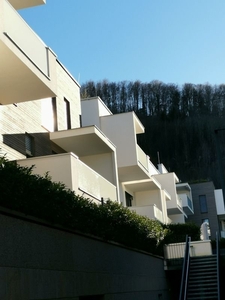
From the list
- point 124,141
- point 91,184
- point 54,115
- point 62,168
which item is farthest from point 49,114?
point 124,141

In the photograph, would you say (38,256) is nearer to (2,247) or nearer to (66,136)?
(2,247)

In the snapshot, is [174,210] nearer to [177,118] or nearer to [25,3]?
[25,3]

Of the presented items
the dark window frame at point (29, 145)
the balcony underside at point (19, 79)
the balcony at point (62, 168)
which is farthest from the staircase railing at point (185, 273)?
the balcony underside at point (19, 79)

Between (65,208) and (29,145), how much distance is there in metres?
5.91

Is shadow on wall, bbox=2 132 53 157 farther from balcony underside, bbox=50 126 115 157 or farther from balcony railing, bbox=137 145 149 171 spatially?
balcony railing, bbox=137 145 149 171

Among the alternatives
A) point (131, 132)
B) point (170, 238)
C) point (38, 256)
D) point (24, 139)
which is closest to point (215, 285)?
point (170, 238)

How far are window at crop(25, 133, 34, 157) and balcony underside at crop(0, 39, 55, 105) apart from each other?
190 centimetres

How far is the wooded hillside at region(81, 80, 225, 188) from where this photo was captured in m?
97.9

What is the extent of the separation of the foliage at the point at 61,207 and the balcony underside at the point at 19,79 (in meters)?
3.06

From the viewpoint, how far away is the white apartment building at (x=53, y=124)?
42.4 ft

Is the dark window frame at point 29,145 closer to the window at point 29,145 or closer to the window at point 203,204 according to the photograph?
the window at point 29,145

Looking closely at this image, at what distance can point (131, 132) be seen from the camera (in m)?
26.3

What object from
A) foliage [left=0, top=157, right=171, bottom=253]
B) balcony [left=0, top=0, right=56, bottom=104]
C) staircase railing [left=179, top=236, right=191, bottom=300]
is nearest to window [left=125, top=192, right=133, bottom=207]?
staircase railing [left=179, top=236, right=191, bottom=300]

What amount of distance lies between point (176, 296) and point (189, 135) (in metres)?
81.4
